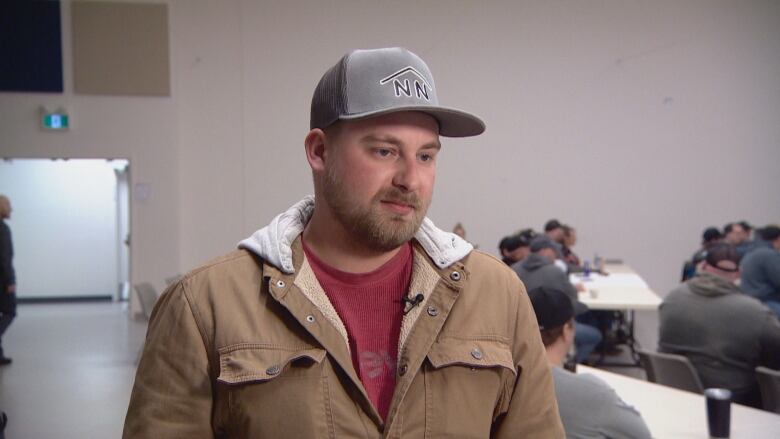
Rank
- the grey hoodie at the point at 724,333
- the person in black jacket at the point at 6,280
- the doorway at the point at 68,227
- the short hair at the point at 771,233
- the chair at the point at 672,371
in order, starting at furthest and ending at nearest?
the doorway at the point at 68,227
the short hair at the point at 771,233
the person in black jacket at the point at 6,280
the grey hoodie at the point at 724,333
the chair at the point at 672,371

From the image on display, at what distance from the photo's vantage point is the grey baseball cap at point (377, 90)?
1.27 m

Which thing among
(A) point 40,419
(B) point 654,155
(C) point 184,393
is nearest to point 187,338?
(C) point 184,393

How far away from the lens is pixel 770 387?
3520mm

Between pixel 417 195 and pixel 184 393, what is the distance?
512 mm

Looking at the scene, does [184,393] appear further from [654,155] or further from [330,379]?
[654,155]

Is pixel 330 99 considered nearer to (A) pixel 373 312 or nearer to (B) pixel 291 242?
(B) pixel 291 242

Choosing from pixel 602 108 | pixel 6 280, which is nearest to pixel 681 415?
pixel 6 280

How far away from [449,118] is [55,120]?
9.52 m

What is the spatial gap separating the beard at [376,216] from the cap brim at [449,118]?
0.42ft

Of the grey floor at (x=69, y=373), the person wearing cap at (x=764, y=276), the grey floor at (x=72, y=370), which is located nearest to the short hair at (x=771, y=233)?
the person wearing cap at (x=764, y=276)

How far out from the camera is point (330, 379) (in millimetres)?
1236

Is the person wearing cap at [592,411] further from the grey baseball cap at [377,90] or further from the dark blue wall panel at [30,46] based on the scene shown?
the dark blue wall panel at [30,46]

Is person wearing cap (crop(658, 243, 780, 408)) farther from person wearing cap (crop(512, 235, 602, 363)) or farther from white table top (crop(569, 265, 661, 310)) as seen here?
white table top (crop(569, 265, 661, 310))

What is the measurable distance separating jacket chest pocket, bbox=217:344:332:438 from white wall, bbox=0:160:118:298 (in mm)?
10912
